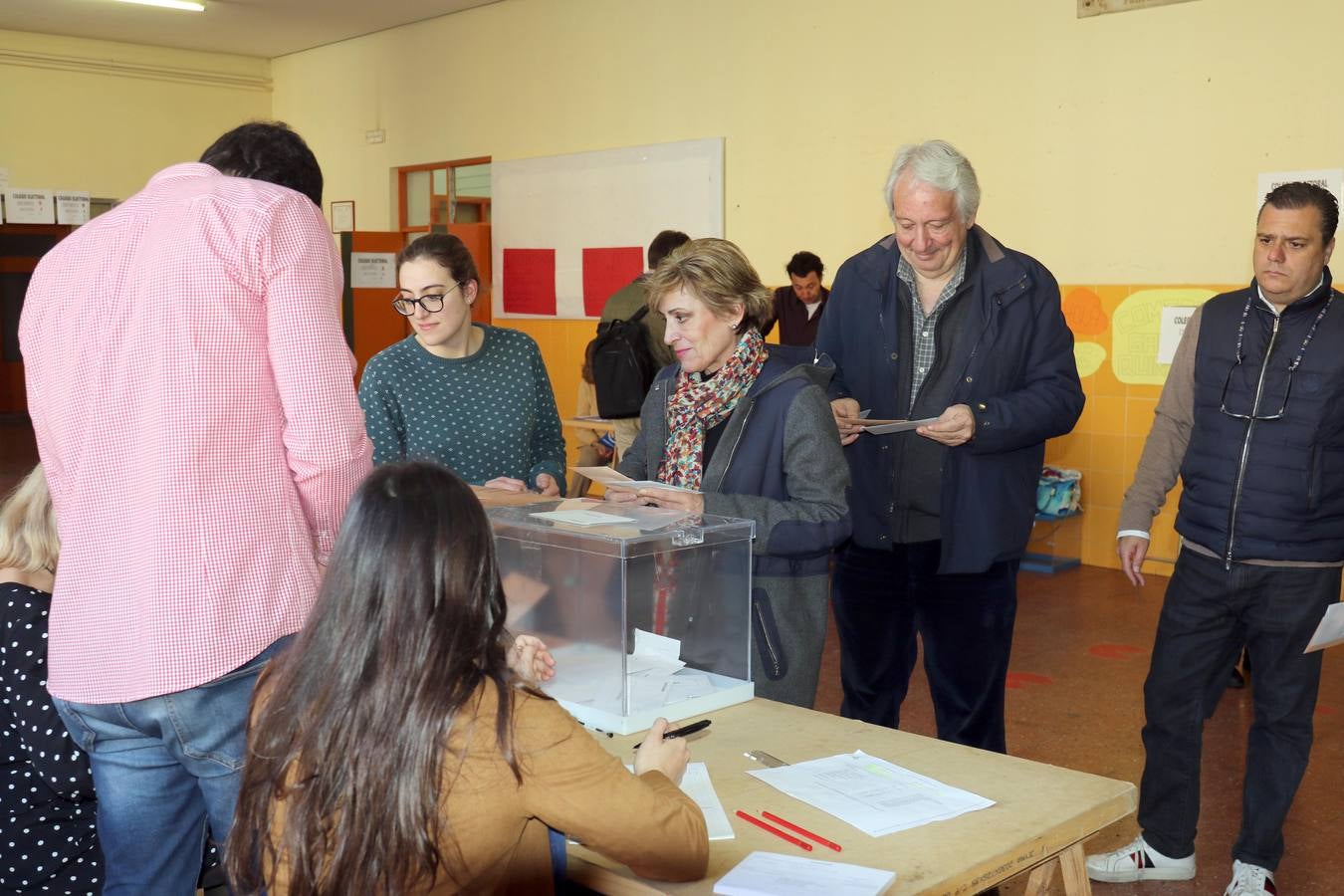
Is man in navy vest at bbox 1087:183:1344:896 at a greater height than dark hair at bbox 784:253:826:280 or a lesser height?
lesser

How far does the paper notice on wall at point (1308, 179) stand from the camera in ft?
18.7

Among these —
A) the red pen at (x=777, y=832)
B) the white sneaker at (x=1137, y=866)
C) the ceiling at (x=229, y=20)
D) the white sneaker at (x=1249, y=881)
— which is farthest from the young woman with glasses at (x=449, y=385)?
the ceiling at (x=229, y=20)

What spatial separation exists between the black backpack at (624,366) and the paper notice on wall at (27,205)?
8433 mm

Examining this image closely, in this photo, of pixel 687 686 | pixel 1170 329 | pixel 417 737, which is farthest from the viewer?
pixel 1170 329

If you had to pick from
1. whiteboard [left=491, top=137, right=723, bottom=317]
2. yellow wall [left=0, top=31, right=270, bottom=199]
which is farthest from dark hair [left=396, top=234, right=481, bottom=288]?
yellow wall [left=0, top=31, right=270, bottom=199]

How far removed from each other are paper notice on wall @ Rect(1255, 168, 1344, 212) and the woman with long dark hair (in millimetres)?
5198

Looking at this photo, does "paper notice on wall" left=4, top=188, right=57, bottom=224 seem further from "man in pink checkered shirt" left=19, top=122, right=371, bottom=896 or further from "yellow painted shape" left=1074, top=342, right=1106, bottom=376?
"man in pink checkered shirt" left=19, top=122, right=371, bottom=896

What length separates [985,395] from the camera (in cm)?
279

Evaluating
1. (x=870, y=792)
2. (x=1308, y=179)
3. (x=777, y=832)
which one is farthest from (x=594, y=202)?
(x=777, y=832)

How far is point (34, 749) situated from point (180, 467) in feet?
2.06

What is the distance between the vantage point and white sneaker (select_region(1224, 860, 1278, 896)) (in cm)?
283

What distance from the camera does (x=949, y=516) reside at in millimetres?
2770

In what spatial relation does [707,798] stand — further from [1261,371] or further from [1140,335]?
[1140,335]

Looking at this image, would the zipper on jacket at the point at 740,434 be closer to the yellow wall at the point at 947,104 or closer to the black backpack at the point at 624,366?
→ the black backpack at the point at 624,366
